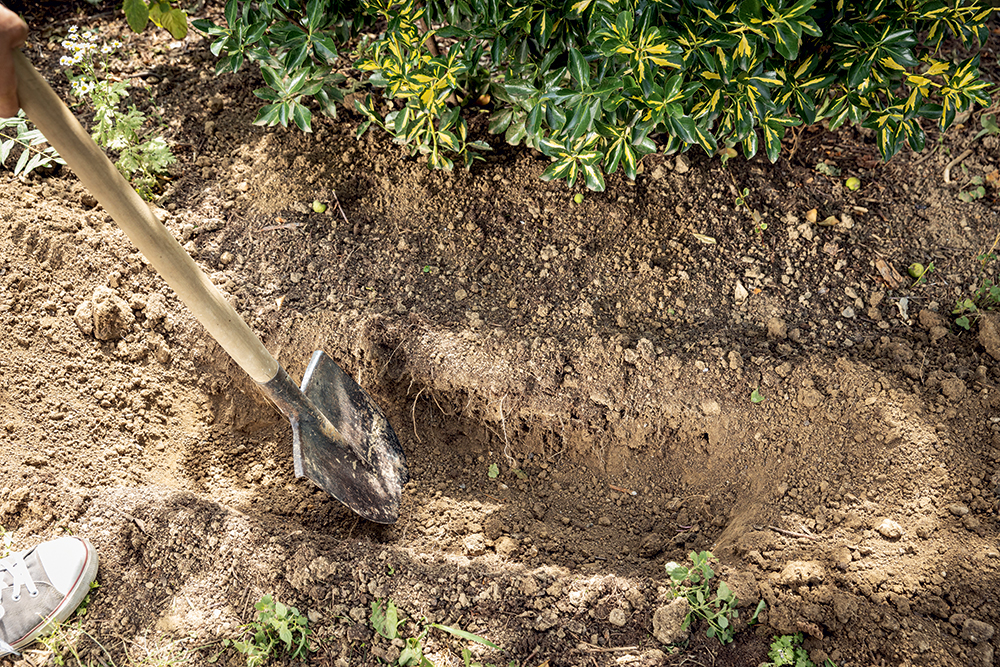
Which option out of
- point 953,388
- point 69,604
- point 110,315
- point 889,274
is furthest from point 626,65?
Result: point 69,604

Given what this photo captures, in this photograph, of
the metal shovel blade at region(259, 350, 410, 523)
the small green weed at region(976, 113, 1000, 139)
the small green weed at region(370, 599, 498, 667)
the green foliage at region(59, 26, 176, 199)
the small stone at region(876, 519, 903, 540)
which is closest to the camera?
the small green weed at region(370, 599, 498, 667)

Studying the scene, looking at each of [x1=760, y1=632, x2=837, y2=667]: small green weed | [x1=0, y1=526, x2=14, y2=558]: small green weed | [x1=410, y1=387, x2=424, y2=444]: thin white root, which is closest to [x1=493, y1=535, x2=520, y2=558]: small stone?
[x1=410, y1=387, x2=424, y2=444]: thin white root

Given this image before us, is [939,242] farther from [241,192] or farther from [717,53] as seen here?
[241,192]

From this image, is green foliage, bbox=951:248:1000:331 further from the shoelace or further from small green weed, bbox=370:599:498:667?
the shoelace

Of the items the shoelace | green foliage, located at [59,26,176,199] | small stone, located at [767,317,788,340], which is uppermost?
green foliage, located at [59,26,176,199]

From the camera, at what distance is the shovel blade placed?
2.04 meters

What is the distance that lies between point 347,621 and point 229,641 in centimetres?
32

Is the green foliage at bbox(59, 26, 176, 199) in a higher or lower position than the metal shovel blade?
higher

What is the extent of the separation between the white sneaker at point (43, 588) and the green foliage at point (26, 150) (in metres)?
1.43

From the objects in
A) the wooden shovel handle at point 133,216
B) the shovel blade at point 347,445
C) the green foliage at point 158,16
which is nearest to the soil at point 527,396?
the shovel blade at point 347,445

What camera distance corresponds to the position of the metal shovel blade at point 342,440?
2.02 metres

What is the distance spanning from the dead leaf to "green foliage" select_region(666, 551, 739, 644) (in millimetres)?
1315

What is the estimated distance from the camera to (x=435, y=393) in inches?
94.8

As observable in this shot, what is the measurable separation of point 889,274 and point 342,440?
208 cm
